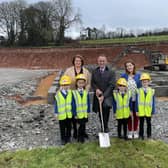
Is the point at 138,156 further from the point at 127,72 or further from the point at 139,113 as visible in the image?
the point at 127,72

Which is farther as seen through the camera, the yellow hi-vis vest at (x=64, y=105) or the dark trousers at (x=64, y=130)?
the dark trousers at (x=64, y=130)

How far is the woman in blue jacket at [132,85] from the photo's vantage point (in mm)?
7098

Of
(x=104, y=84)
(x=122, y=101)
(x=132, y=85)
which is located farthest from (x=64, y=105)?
(x=132, y=85)

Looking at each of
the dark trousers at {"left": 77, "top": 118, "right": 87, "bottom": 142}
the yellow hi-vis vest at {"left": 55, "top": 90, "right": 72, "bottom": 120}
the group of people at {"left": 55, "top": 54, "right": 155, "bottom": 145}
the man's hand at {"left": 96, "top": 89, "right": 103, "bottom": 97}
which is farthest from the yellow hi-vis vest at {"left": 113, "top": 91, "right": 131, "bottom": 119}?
the yellow hi-vis vest at {"left": 55, "top": 90, "right": 72, "bottom": 120}

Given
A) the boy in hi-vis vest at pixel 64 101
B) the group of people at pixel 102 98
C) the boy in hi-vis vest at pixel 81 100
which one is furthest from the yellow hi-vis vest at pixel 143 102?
the boy in hi-vis vest at pixel 64 101

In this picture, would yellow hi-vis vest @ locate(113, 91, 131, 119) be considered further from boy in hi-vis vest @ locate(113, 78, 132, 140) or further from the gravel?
the gravel

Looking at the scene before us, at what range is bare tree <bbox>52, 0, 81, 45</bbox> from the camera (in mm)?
54134

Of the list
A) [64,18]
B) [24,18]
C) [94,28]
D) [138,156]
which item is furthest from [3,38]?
[138,156]

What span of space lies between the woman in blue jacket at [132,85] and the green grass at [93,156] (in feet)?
1.10

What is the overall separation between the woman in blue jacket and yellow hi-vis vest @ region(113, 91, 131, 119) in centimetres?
12

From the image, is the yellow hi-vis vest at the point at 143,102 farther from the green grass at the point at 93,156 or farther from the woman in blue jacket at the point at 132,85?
the green grass at the point at 93,156

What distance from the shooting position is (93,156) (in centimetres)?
621

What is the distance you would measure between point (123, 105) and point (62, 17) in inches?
1952

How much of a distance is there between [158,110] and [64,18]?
46.6m
